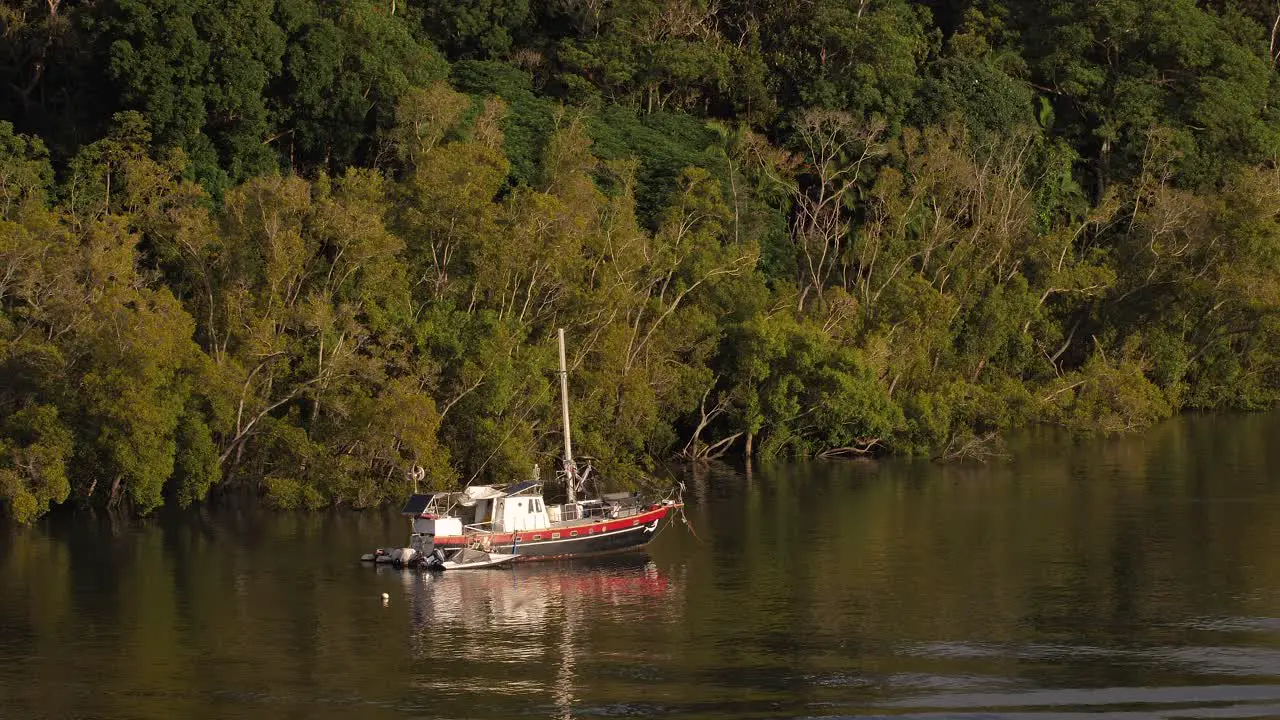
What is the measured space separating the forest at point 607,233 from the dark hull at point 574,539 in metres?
11.2

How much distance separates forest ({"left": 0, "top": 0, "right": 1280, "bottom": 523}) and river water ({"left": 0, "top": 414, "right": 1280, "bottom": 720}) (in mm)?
5811

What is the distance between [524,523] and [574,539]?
2.01m

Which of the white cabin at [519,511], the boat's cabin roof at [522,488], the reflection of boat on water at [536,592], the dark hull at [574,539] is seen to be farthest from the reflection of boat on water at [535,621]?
the boat's cabin roof at [522,488]

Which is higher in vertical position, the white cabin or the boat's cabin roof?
the boat's cabin roof

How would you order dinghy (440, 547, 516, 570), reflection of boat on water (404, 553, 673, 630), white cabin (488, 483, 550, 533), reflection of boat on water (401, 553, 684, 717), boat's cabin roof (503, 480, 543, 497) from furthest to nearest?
boat's cabin roof (503, 480, 543, 497), white cabin (488, 483, 550, 533), dinghy (440, 547, 516, 570), reflection of boat on water (404, 553, 673, 630), reflection of boat on water (401, 553, 684, 717)

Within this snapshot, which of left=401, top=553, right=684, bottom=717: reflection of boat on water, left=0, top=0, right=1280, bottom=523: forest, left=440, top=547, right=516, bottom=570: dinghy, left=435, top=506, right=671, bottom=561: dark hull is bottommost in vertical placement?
left=401, top=553, right=684, bottom=717: reflection of boat on water

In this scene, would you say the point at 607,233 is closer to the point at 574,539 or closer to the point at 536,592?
the point at 574,539

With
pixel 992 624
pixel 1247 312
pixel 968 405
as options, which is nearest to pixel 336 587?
pixel 992 624

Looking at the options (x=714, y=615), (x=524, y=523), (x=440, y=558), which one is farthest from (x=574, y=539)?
(x=714, y=615)

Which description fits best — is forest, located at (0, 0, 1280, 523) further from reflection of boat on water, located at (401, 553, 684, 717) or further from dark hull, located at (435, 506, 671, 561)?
reflection of boat on water, located at (401, 553, 684, 717)

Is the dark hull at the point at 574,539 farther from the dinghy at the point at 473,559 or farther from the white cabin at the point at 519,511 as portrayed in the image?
the white cabin at the point at 519,511

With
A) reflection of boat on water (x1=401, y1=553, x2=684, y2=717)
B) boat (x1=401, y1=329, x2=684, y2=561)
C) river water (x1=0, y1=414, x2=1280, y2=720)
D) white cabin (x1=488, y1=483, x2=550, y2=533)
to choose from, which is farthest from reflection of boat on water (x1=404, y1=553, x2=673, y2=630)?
white cabin (x1=488, y1=483, x2=550, y2=533)

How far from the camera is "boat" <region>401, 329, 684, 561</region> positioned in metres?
65.6

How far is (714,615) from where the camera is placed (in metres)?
57.8
